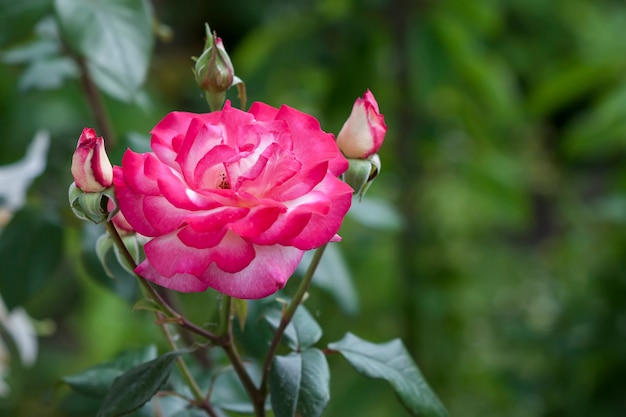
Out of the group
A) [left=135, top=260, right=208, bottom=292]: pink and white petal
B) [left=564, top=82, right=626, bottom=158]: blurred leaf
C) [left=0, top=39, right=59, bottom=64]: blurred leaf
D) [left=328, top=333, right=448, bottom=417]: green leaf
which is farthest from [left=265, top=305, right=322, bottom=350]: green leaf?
[left=564, top=82, right=626, bottom=158]: blurred leaf

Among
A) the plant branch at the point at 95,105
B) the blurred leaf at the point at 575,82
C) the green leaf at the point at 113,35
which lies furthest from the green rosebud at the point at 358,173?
the blurred leaf at the point at 575,82

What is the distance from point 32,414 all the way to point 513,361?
642 mm

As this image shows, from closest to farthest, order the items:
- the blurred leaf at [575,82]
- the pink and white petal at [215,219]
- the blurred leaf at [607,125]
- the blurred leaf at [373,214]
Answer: the pink and white petal at [215,219]
the blurred leaf at [373,214]
the blurred leaf at [607,125]
the blurred leaf at [575,82]

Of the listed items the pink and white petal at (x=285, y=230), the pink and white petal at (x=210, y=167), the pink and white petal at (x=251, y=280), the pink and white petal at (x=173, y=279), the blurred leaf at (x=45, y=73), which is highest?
the pink and white petal at (x=210, y=167)

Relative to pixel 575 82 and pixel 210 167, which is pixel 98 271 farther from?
pixel 575 82

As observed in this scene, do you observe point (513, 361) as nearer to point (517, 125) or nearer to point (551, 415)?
point (551, 415)

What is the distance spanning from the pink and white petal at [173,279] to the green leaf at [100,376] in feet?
0.48

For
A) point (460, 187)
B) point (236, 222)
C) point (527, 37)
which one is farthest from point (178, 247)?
point (527, 37)

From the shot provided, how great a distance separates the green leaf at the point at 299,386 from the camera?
0.37m

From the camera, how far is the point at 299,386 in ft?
1.24

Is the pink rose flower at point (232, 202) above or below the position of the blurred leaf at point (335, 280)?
above

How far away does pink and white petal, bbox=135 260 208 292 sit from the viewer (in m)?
0.32

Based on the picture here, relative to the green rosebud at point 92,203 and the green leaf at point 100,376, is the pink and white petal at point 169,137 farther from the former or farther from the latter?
the green leaf at point 100,376

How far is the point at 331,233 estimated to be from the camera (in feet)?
1.05
